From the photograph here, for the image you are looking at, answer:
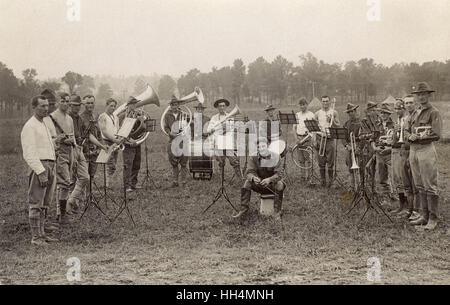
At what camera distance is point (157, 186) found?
1118 cm

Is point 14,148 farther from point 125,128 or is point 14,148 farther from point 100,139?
point 125,128

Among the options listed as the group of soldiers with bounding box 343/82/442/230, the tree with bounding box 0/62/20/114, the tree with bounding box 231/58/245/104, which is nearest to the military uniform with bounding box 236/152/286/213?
the group of soldiers with bounding box 343/82/442/230

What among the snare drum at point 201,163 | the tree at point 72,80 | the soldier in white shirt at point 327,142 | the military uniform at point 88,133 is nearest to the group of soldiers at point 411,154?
the soldier in white shirt at point 327,142

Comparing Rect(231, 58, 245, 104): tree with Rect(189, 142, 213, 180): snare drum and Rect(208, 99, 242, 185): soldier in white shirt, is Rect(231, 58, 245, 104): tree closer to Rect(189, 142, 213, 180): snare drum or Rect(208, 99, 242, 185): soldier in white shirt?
Rect(208, 99, 242, 185): soldier in white shirt

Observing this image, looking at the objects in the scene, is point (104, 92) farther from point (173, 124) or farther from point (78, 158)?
point (78, 158)

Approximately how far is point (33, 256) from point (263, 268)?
3416 mm

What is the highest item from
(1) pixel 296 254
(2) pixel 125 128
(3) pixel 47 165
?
(2) pixel 125 128

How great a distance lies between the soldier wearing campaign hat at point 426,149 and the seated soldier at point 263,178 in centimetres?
246

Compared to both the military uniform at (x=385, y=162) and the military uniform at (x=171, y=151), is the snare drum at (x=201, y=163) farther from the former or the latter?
the military uniform at (x=385, y=162)

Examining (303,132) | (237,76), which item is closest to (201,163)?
(303,132)

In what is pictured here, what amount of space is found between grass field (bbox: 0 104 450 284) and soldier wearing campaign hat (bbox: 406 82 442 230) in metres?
0.40

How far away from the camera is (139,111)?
10.7 meters

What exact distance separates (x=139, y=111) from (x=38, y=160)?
4373 millimetres

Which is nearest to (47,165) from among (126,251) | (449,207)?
(126,251)
